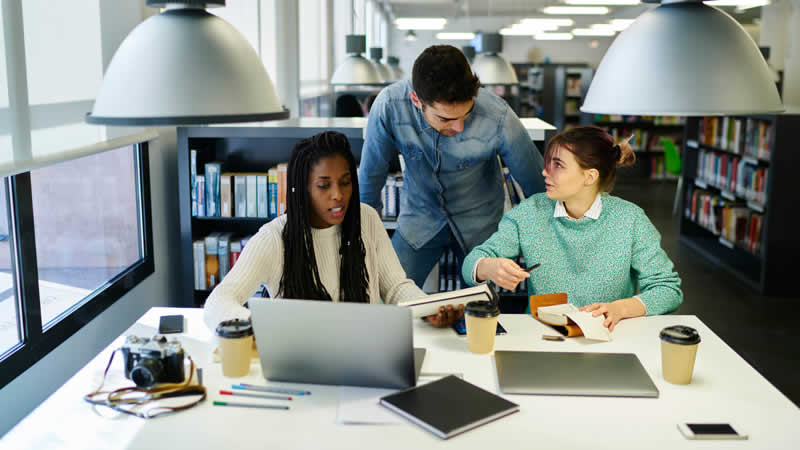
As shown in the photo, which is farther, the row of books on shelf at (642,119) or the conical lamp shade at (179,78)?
the row of books on shelf at (642,119)

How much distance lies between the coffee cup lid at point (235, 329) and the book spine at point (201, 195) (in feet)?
6.29

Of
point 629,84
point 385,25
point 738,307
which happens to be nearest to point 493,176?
point 629,84

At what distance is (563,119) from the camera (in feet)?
37.8

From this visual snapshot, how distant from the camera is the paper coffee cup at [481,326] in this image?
5.38 feet

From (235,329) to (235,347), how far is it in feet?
0.12

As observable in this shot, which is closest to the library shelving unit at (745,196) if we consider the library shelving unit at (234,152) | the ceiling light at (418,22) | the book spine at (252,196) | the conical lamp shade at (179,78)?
the library shelving unit at (234,152)

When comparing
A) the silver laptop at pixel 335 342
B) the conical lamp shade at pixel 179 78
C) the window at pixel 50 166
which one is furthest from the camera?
the window at pixel 50 166

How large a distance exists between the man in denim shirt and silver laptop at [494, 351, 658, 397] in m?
0.79

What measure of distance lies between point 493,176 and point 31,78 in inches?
60.3

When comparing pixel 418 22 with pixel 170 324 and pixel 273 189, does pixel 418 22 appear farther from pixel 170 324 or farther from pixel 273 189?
pixel 170 324

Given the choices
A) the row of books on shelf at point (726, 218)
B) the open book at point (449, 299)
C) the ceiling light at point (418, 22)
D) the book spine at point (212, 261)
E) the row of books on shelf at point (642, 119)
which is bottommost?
the row of books on shelf at point (726, 218)

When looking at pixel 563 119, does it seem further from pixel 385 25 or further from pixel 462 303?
pixel 462 303

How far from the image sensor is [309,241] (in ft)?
6.43

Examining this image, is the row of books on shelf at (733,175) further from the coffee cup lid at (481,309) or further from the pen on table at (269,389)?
the pen on table at (269,389)
